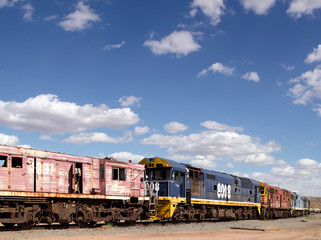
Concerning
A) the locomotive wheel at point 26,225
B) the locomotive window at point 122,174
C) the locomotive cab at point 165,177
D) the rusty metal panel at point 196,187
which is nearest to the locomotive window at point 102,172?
the locomotive window at point 122,174

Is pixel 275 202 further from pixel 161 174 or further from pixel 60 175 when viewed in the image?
pixel 60 175

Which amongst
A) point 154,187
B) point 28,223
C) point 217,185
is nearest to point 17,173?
point 28,223

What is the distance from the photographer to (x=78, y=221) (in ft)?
68.7

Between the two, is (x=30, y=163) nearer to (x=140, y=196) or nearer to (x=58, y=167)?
(x=58, y=167)

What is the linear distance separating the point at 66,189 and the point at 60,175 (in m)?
0.84

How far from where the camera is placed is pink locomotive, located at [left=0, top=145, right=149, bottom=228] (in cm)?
1827

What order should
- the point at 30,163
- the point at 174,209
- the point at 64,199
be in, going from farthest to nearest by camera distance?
the point at 174,209 → the point at 64,199 → the point at 30,163

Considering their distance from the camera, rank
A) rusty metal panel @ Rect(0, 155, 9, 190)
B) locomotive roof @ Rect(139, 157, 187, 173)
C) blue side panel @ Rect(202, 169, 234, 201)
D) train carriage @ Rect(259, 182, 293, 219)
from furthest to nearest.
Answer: train carriage @ Rect(259, 182, 293, 219)
blue side panel @ Rect(202, 169, 234, 201)
locomotive roof @ Rect(139, 157, 187, 173)
rusty metal panel @ Rect(0, 155, 9, 190)

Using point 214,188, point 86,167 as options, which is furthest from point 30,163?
point 214,188

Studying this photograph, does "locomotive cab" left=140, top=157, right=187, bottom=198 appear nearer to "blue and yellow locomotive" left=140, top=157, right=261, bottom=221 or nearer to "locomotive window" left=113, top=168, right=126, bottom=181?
"blue and yellow locomotive" left=140, top=157, right=261, bottom=221

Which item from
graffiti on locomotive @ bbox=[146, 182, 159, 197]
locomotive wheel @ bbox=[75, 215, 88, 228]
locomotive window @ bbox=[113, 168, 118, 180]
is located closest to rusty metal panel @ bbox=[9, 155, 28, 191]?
locomotive wheel @ bbox=[75, 215, 88, 228]

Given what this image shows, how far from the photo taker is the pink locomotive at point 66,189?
59.9 ft

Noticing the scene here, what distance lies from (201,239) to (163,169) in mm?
10381

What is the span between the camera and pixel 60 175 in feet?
67.4
